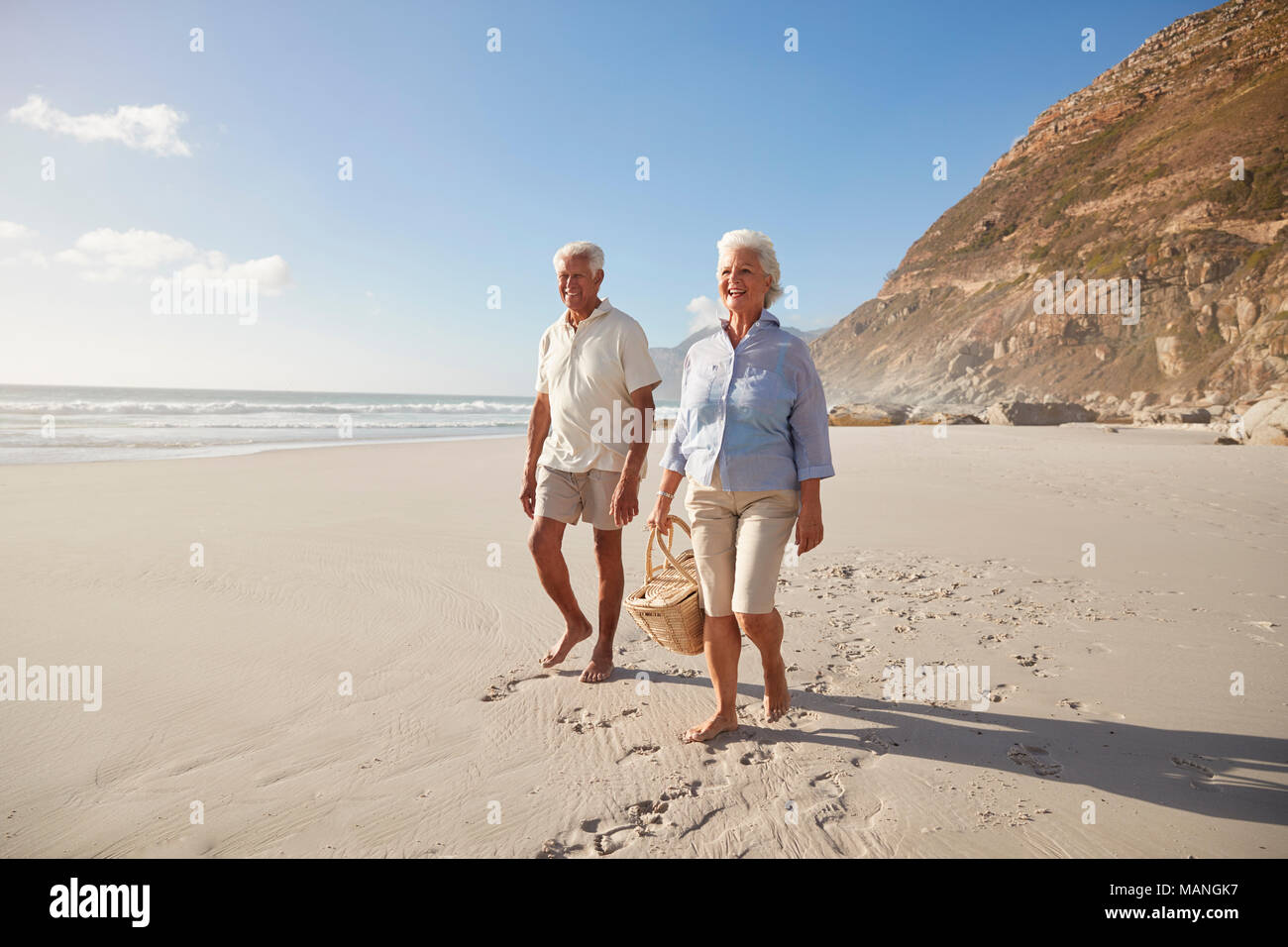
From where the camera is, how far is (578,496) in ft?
11.9

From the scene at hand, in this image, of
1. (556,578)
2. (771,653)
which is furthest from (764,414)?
(556,578)

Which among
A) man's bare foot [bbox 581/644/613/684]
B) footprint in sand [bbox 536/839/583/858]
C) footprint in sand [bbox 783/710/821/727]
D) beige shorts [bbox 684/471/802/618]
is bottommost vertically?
footprint in sand [bbox 536/839/583/858]

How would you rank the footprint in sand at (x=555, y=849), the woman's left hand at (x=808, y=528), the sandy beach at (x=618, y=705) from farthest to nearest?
the woman's left hand at (x=808, y=528), the sandy beach at (x=618, y=705), the footprint in sand at (x=555, y=849)

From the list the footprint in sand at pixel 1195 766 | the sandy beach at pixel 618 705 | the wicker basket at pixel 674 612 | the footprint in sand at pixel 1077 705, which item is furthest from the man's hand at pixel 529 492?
the footprint in sand at pixel 1195 766

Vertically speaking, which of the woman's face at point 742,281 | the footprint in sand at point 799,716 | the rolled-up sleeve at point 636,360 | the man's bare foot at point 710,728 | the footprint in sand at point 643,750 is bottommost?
the footprint in sand at point 643,750

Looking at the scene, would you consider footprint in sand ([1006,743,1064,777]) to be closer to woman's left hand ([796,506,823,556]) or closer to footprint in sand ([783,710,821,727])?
footprint in sand ([783,710,821,727])

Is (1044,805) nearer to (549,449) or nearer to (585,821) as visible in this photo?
(585,821)

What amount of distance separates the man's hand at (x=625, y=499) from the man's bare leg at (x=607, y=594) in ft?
0.99

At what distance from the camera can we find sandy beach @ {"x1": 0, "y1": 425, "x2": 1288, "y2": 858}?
2.28m

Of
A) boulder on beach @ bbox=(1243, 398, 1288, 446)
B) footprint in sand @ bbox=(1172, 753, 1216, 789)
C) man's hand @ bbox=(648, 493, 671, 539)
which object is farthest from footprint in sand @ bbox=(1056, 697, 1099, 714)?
boulder on beach @ bbox=(1243, 398, 1288, 446)

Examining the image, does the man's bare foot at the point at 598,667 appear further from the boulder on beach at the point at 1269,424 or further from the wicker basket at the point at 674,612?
the boulder on beach at the point at 1269,424

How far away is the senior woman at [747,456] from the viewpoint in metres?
2.71

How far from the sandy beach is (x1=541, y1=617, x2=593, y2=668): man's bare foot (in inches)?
2.6
